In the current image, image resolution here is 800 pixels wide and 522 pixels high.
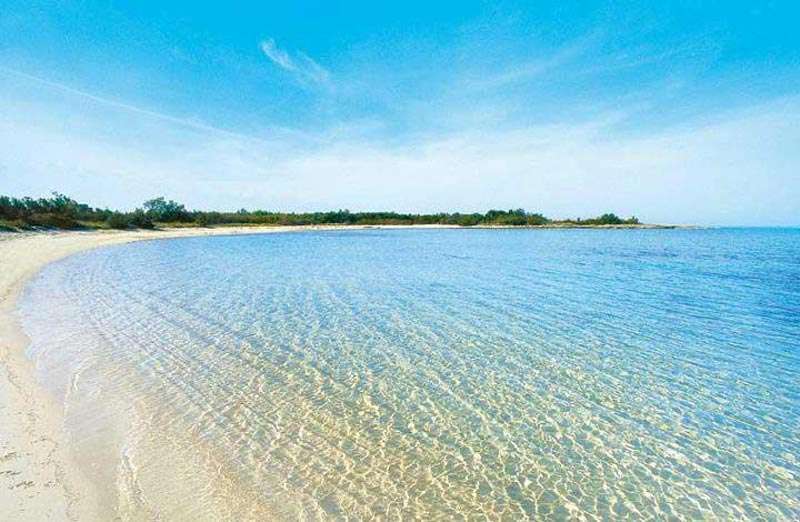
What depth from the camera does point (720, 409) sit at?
23.7ft

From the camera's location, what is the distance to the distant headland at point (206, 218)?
53.1 metres

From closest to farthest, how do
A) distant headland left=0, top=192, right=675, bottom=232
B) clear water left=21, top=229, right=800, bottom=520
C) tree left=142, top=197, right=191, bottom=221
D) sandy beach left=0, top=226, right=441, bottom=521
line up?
sandy beach left=0, top=226, right=441, bottom=521 < clear water left=21, top=229, right=800, bottom=520 < distant headland left=0, top=192, right=675, bottom=232 < tree left=142, top=197, right=191, bottom=221

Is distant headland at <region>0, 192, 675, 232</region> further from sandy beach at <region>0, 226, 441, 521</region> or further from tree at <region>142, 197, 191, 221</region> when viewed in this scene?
sandy beach at <region>0, 226, 441, 521</region>

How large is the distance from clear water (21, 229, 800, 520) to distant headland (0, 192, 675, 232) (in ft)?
155

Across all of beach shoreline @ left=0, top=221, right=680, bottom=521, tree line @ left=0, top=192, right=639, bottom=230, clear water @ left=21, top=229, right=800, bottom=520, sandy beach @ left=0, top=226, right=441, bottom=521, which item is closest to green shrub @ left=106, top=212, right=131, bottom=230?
tree line @ left=0, top=192, right=639, bottom=230

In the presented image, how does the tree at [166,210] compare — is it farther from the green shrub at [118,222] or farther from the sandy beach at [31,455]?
the sandy beach at [31,455]

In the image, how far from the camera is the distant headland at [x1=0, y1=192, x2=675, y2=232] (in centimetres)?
5314

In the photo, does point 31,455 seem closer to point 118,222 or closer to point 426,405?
point 426,405

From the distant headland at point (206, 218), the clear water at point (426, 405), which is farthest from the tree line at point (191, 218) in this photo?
the clear water at point (426, 405)

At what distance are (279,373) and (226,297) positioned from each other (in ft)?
30.2

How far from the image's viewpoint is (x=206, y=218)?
9100cm

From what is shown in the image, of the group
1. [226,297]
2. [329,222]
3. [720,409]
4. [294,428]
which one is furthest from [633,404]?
[329,222]

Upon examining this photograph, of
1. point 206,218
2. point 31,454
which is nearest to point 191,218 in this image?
point 206,218

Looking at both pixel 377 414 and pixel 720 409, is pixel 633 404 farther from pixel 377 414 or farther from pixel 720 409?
pixel 377 414
